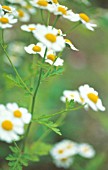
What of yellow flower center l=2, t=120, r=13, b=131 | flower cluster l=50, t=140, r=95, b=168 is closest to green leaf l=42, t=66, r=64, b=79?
yellow flower center l=2, t=120, r=13, b=131

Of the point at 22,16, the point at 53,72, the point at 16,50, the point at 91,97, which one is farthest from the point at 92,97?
the point at 16,50

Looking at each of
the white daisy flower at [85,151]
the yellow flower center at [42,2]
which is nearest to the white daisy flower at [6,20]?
the yellow flower center at [42,2]

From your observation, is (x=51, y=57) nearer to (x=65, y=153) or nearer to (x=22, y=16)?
(x=22, y=16)

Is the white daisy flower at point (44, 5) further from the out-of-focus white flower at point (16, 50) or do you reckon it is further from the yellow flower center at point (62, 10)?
the out-of-focus white flower at point (16, 50)

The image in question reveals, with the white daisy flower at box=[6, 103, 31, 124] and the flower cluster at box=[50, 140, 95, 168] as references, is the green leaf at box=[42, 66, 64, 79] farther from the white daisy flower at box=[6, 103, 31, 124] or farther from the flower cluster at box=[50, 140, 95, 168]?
the flower cluster at box=[50, 140, 95, 168]

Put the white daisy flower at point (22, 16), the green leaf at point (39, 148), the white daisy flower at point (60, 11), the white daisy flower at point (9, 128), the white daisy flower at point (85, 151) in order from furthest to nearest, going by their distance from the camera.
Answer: the white daisy flower at point (85, 151) < the white daisy flower at point (22, 16) < the green leaf at point (39, 148) < the white daisy flower at point (60, 11) < the white daisy flower at point (9, 128)

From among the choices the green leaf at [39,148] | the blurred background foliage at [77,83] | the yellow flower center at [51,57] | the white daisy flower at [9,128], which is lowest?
the blurred background foliage at [77,83]

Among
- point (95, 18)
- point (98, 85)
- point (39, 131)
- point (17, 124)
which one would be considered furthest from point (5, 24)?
point (98, 85)
